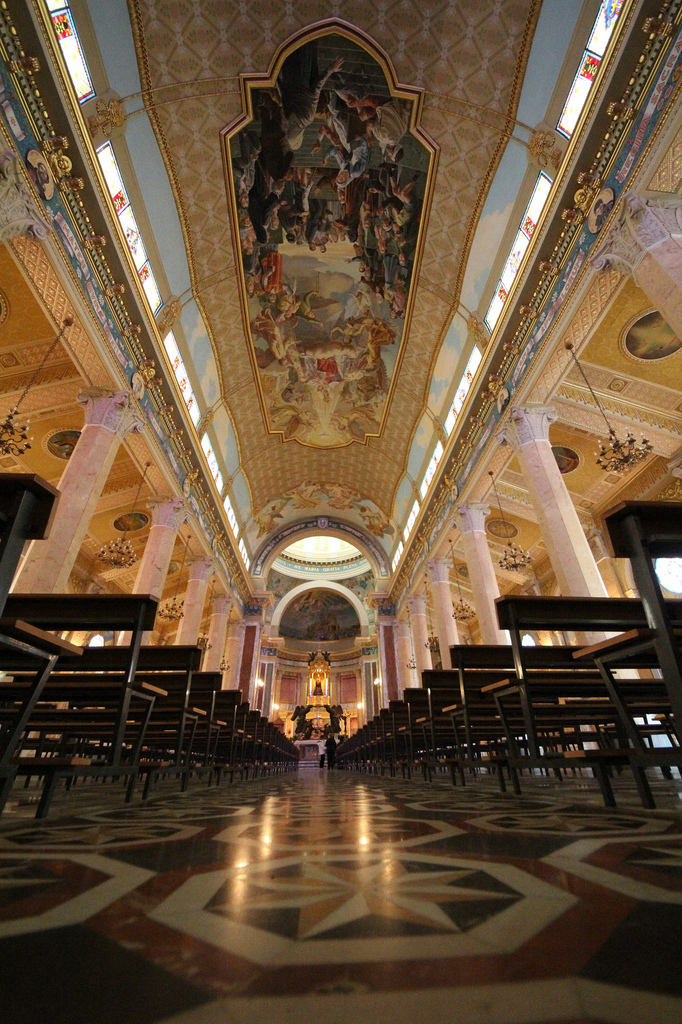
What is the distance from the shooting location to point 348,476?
20.5m

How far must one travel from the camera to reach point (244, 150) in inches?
384

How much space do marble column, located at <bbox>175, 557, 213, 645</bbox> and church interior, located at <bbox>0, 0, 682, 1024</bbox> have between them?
130mm

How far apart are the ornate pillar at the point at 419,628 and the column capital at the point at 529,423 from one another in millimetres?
10197

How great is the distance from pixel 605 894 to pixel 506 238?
1073 cm

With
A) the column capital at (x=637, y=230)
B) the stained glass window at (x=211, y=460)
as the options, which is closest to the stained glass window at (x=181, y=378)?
the stained glass window at (x=211, y=460)

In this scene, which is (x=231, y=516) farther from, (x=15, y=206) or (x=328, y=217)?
(x=15, y=206)

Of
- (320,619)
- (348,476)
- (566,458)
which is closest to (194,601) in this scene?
(348,476)

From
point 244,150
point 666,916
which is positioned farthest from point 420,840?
point 244,150

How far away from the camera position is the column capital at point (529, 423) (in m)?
9.29

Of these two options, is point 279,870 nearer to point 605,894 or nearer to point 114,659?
point 605,894

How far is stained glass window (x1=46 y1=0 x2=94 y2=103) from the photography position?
632 cm

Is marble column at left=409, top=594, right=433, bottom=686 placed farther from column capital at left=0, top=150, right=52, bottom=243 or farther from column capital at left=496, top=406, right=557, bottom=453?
column capital at left=0, top=150, right=52, bottom=243

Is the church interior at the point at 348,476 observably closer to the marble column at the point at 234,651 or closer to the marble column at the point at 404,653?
the marble column at the point at 234,651

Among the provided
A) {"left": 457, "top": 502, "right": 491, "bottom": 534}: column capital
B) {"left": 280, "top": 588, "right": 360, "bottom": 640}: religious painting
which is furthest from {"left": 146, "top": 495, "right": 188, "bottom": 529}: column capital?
{"left": 280, "top": 588, "right": 360, "bottom": 640}: religious painting
